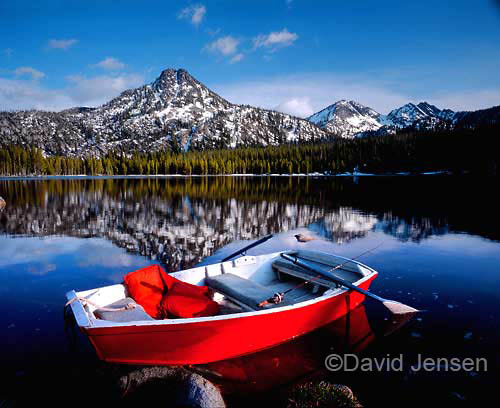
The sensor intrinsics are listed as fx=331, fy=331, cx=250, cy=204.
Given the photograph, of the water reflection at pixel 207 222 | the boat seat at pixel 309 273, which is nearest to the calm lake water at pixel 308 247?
the water reflection at pixel 207 222

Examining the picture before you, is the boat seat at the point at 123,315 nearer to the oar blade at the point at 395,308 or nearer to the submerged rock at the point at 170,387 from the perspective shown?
the submerged rock at the point at 170,387

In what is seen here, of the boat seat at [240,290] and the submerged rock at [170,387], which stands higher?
the boat seat at [240,290]

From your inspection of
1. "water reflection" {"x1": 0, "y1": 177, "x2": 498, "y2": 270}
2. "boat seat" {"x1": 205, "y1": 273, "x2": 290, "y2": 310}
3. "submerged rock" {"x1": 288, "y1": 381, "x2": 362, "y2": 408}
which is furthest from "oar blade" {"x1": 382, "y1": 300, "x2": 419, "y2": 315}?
"water reflection" {"x1": 0, "y1": 177, "x2": 498, "y2": 270}

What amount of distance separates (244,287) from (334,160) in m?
137

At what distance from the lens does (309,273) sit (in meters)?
11.5

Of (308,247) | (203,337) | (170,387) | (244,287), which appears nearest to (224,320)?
(203,337)

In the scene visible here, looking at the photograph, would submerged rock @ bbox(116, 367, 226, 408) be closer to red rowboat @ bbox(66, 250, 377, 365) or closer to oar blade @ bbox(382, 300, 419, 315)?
red rowboat @ bbox(66, 250, 377, 365)

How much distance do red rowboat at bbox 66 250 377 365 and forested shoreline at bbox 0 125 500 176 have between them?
394ft

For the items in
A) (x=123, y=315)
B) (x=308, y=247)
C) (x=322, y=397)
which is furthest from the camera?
(x=308, y=247)

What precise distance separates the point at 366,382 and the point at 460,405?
1804 millimetres

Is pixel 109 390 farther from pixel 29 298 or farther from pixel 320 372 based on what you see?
pixel 29 298

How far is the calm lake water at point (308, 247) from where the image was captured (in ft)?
25.6

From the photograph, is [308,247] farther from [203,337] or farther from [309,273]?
[203,337]

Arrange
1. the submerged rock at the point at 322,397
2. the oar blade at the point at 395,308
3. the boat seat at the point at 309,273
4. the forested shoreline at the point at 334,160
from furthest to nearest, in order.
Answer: the forested shoreline at the point at 334,160 < the boat seat at the point at 309,273 < the oar blade at the point at 395,308 < the submerged rock at the point at 322,397
